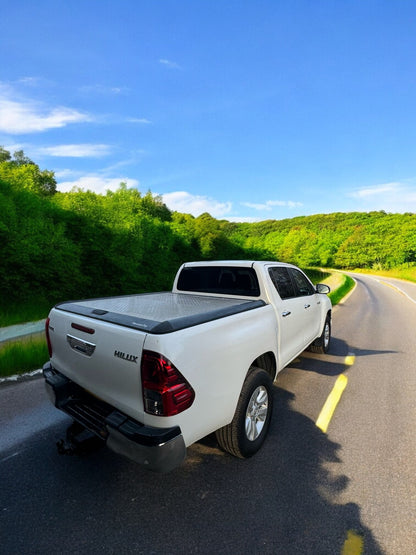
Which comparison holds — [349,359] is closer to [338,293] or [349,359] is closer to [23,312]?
[23,312]

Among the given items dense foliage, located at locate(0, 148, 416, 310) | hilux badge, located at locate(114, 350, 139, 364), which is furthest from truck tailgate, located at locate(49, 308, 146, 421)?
dense foliage, located at locate(0, 148, 416, 310)

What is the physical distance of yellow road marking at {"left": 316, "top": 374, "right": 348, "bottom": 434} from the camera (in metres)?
3.74

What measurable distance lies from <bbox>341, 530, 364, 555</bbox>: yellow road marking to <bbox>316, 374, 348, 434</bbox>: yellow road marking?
4.63 ft

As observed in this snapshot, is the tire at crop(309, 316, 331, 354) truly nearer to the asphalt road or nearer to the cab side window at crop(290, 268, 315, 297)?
the cab side window at crop(290, 268, 315, 297)

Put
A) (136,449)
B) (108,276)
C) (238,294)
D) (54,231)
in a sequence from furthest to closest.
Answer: (108,276) → (54,231) → (238,294) → (136,449)

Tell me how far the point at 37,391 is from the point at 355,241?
11149 centimetres

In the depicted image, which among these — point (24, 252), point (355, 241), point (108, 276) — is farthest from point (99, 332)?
point (355, 241)

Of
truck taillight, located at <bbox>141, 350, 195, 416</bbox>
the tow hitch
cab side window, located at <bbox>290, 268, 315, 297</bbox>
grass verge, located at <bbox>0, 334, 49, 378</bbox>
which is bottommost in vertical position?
grass verge, located at <bbox>0, 334, 49, 378</bbox>

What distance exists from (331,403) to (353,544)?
2280 mm

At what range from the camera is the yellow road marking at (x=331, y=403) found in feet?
12.3

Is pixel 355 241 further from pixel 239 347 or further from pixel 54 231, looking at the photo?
pixel 239 347

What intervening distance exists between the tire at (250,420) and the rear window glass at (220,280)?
3.97 ft

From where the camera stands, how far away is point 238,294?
4230 mm

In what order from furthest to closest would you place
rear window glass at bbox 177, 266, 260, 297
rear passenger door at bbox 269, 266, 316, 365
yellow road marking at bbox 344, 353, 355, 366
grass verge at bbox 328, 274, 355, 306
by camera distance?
grass verge at bbox 328, 274, 355, 306 < yellow road marking at bbox 344, 353, 355, 366 < rear window glass at bbox 177, 266, 260, 297 < rear passenger door at bbox 269, 266, 316, 365
